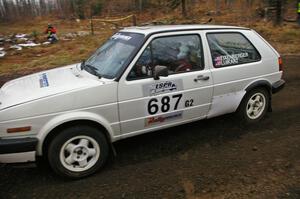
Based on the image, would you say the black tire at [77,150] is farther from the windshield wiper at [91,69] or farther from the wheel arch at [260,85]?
the wheel arch at [260,85]

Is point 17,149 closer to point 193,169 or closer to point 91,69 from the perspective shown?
point 91,69

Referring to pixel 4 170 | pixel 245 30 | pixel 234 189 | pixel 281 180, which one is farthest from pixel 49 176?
pixel 245 30

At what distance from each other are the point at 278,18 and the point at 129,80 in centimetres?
1408

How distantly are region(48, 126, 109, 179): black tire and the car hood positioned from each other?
503mm

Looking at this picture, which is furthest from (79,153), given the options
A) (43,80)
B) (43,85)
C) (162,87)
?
(162,87)

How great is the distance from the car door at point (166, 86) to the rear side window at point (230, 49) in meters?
0.24

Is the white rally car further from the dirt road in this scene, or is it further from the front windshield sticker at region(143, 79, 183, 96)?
the dirt road

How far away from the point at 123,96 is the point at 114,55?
2.30 feet

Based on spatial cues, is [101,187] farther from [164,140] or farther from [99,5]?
[99,5]

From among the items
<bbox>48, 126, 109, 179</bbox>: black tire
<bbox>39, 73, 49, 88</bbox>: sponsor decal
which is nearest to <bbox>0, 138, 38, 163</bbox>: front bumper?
<bbox>48, 126, 109, 179</bbox>: black tire

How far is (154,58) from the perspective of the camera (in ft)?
13.6

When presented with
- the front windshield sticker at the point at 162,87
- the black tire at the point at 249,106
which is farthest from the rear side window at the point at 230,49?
the front windshield sticker at the point at 162,87

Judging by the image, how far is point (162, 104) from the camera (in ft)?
13.6

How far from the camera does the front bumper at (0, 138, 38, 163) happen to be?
3379mm
